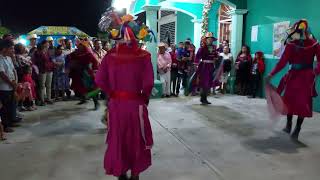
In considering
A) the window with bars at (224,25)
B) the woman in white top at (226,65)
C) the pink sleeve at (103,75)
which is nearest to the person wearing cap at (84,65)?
the pink sleeve at (103,75)

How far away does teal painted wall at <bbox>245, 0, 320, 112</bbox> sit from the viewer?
746cm

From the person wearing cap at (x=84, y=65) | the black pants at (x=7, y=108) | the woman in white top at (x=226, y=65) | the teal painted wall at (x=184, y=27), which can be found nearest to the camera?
the black pants at (x=7, y=108)

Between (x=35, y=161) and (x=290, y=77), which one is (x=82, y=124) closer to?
(x=35, y=161)

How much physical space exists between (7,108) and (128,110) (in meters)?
3.23

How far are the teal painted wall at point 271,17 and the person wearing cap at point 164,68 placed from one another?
2326 mm

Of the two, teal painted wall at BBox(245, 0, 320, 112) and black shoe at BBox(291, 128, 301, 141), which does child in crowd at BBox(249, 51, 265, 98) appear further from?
black shoe at BBox(291, 128, 301, 141)

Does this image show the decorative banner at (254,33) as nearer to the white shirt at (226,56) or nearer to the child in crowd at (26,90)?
the white shirt at (226,56)

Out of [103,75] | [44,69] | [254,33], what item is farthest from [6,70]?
[254,33]

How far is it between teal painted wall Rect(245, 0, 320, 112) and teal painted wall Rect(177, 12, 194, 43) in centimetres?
526

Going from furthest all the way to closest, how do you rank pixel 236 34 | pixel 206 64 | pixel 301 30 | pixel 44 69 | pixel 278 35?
1. pixel 236 34
2. pixel 278 35
3. pixel 206 64
4. pixel 44 69
5. pixel 301 30

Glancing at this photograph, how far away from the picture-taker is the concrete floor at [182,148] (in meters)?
3.91

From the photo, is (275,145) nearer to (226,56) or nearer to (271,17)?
(271,17)

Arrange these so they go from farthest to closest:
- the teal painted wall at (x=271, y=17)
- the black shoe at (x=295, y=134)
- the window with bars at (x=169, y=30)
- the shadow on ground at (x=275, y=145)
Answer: the window with bars at (x=169, y=30), the teal painted wall at (x=271, y=17), the black shoe at (x=295, y=134), the shadow on ground at (x=275, y=145)

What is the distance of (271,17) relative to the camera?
8.95 m
